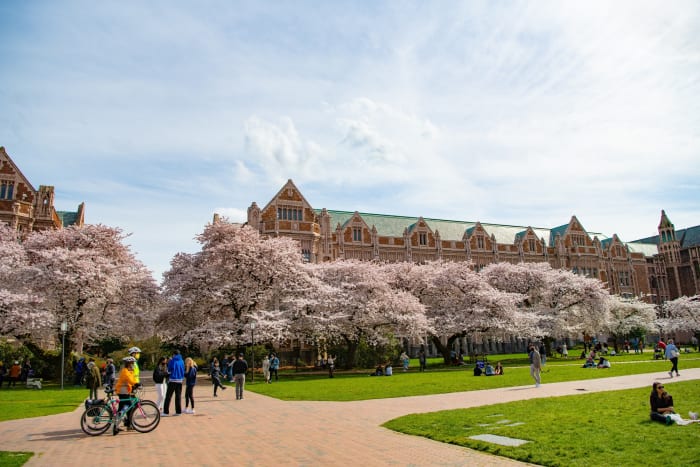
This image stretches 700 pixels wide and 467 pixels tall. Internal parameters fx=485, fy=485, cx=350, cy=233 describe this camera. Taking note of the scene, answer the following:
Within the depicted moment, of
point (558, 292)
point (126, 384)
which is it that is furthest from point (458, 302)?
point (126, 384)

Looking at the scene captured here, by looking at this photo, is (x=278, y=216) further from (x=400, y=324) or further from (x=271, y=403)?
(x=271, y=403)

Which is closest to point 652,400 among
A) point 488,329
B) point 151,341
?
point 488,329

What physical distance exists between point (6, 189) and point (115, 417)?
4549 centimetres

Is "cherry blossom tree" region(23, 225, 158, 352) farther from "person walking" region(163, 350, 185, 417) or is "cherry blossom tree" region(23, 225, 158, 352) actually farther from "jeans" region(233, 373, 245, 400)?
"person walking" region(163, 350, 185, 417)

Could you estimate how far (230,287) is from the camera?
35.6 meters

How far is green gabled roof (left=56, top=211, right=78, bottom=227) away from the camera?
61.2m

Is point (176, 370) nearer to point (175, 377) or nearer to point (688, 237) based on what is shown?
point (175, 377)

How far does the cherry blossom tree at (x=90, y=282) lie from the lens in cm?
3259

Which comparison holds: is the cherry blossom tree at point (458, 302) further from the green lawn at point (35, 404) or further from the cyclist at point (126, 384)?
the cyclist at point (126, 384)

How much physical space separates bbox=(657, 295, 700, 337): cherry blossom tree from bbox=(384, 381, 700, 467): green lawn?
67835mm

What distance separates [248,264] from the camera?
121ft

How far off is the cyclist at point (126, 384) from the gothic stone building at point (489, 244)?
41.4 meters

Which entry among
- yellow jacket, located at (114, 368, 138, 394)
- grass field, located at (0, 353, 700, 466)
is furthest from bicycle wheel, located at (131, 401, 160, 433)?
grass field, located at (0, 353, 700, 466)

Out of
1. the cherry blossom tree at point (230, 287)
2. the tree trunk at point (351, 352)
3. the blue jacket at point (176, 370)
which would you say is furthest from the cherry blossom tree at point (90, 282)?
the blue jacket at point (176, 370)
